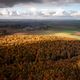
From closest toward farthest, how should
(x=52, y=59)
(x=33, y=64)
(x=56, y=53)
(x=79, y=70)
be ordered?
1. (x=79, y=70)
2. (x=33, y=64)
3. (x=52, y=59)
4. (x=56, y=53)

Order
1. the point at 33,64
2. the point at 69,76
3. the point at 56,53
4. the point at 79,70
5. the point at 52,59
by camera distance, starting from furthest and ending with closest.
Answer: the point at 56,53 < the point at 52,59 < the point at 33,64 < the point at 79,70 < the point at 69,76

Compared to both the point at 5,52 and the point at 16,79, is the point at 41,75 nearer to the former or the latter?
the point at 16,79

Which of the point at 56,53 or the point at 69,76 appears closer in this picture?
the point at 69,76

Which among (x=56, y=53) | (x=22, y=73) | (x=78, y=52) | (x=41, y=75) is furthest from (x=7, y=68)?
(x=78, y=52)

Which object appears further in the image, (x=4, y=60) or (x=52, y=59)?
(x=52, y=59)

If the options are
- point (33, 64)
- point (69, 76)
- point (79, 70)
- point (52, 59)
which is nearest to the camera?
point (69, 76)

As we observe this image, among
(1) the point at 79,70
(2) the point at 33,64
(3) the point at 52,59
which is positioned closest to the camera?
(1) the point at 79,70

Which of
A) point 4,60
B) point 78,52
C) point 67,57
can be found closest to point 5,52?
point 4,60

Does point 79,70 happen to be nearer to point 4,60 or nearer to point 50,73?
point 50,73

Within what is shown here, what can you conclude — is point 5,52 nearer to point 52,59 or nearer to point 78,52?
point 52,59
